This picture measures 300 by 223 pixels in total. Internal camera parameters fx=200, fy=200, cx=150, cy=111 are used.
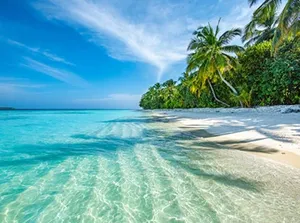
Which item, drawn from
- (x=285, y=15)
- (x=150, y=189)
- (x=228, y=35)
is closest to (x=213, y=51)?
(x=228, y=35)

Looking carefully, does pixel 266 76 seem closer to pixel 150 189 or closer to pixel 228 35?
pixel 228 35

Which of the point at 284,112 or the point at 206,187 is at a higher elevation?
the point at 284,112

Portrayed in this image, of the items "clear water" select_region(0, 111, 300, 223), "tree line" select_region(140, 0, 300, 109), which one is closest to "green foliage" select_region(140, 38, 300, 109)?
"tree line" select_region(140, 0, 300, 109)

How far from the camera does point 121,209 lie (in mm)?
2623

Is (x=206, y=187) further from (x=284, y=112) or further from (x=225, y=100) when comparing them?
(x=225, y=100)

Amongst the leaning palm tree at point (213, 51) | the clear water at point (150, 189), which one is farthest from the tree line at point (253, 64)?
the clear water at point (150, 189)

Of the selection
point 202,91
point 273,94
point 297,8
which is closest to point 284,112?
point 273,94

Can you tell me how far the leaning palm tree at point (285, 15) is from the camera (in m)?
8.55

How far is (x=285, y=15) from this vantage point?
28.4ft

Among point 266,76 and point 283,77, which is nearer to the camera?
point 283,77

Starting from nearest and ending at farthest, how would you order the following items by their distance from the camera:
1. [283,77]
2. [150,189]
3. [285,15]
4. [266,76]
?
[150,189] < [285,15] < [283,77] < [266,76]

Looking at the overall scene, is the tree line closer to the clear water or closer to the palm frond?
the palm frond

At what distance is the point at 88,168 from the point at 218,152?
3387mm

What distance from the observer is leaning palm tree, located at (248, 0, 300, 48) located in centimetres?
855
